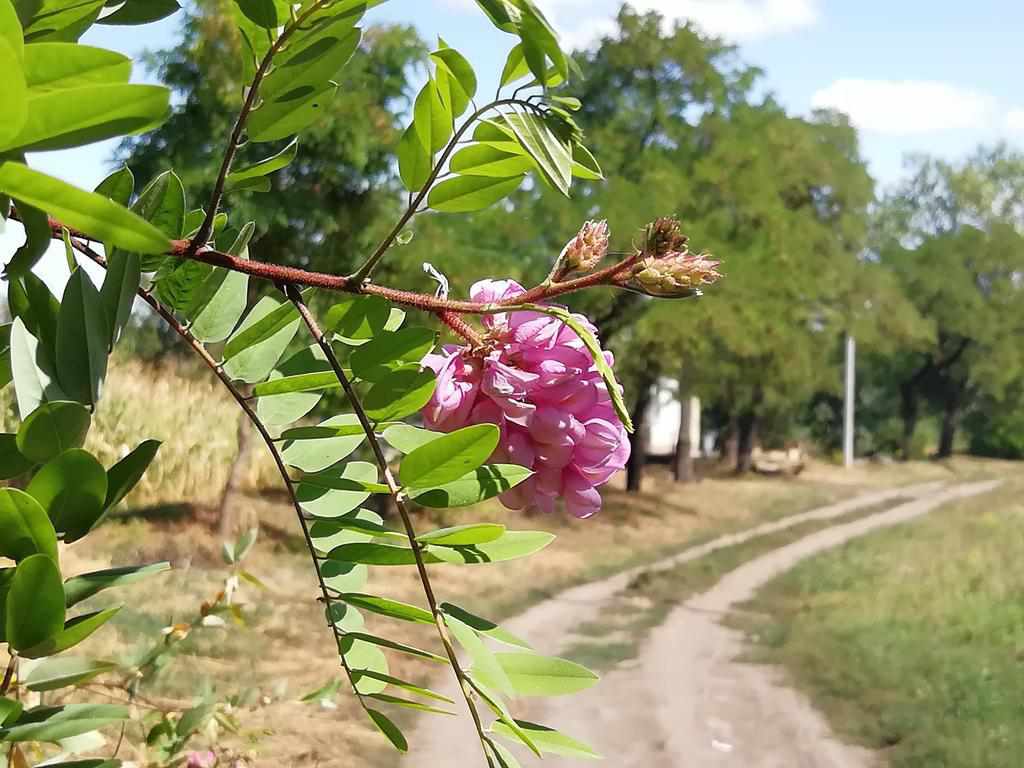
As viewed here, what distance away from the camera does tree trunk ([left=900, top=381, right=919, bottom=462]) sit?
22862mm

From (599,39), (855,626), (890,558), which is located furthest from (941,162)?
(855,626)

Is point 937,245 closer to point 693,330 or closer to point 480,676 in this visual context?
point 693,330

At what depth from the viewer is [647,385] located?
11.6 m

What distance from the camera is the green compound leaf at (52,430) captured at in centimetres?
42

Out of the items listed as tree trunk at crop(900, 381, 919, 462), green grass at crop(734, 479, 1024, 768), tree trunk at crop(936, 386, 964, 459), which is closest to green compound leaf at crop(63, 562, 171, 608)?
green grass at crop(734, 479, 1024, 768)

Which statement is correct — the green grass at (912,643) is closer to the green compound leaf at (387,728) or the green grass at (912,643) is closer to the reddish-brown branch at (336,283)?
the green compound leaf at (387,728)

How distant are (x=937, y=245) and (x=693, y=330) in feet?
45.7

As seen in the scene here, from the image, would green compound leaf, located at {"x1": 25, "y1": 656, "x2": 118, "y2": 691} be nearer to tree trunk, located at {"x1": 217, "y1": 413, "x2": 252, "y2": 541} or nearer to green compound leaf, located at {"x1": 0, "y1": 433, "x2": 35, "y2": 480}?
green compound leaf, located at {"x1": 0, "y1": 433, "x2": 35, "y2": 480}

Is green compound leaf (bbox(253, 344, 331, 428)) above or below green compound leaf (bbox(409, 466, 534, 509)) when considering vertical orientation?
above

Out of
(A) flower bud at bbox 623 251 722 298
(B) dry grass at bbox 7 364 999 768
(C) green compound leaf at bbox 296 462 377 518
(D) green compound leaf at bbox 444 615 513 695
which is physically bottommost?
(B) dry grass at bbox 7 364 999 768

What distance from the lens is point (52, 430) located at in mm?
426

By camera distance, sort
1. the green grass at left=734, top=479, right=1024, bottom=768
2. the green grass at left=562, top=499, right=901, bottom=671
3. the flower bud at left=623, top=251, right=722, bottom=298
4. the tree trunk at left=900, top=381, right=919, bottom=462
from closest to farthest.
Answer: the flower bud at left=623, top=251, right=722, bottom=298 < the green grass at left=734, top=479, right=1024, bottom=768 < the green grass at left=562, top=499, right=901, bottom=671 < the tree trunk at left=900, top=381, right=919, bottom=462

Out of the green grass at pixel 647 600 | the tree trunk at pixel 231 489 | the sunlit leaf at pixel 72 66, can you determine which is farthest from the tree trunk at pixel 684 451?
the sunlit leaf at pixel 72 66

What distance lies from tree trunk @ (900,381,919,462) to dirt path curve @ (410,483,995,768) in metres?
17.1
